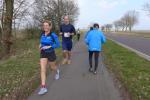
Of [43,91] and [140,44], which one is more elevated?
[140,44]

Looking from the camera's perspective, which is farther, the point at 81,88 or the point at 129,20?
the point at 129,20

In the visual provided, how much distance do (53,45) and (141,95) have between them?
254 cm

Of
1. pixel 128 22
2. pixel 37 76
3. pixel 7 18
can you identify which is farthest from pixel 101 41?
pixel 128 22

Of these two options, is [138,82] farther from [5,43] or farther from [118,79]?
[5,43]

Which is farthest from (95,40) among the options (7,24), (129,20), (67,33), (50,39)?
(129,20)

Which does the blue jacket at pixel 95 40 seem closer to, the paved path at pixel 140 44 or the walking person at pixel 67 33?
the walking person at pixel 67 33

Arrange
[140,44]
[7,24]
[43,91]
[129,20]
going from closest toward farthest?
[43,91], [7,24], [140,44], [129,20]

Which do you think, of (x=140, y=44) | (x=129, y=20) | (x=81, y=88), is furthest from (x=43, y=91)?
(x=129, y=20)

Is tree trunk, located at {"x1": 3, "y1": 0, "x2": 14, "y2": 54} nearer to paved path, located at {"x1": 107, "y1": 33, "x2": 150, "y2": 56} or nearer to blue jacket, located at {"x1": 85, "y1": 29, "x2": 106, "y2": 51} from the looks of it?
paved path, located at {"x1": 107, "y1": 33, "x2": 150, "y2": 56}

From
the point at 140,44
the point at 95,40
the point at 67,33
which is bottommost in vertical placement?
the point at 140,44

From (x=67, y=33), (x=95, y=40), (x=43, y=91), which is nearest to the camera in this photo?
(x=43, y=91)

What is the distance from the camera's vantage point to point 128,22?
533 ft

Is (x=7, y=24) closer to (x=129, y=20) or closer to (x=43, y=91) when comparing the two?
(x=43, y=91)

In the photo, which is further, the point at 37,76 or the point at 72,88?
the point at 37,76
